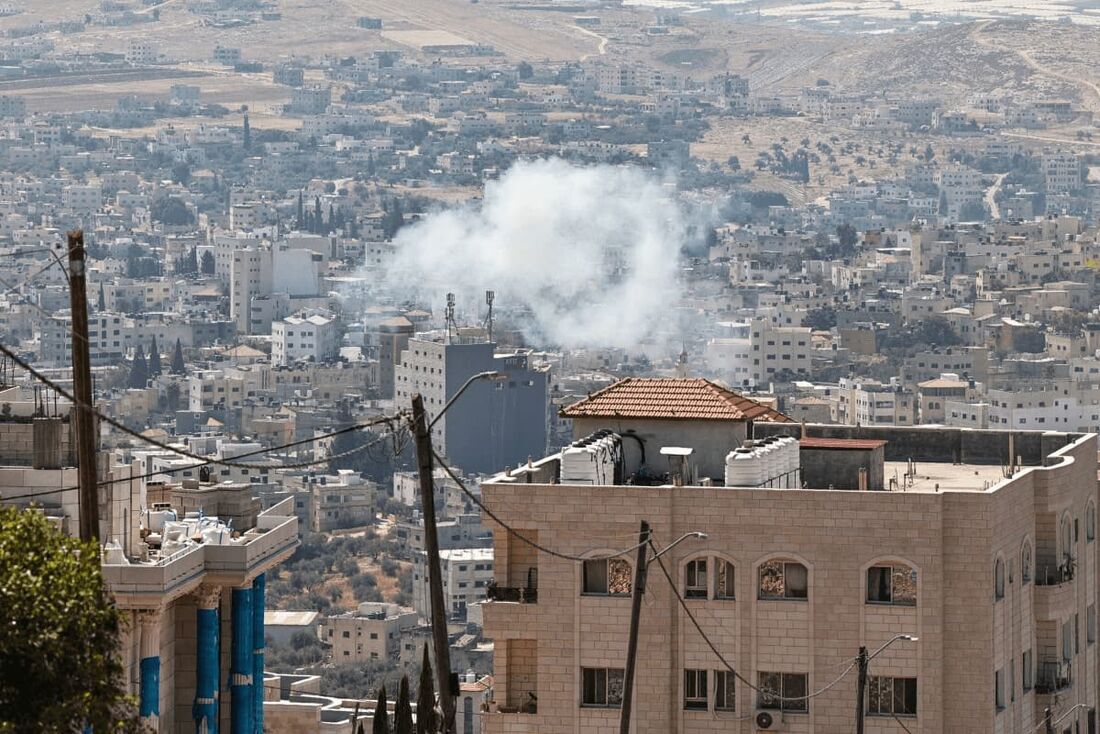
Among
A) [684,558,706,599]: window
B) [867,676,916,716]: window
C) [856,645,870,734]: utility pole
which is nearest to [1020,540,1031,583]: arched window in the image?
[867,676,916,716]: window

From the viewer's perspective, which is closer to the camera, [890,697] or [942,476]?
[890,697]

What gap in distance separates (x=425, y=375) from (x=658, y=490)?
15980 centimetres

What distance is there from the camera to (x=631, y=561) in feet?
110

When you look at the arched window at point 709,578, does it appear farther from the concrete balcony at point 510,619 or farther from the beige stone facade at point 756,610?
the concrete balcony at point 510,619

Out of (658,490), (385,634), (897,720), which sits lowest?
(385,634)

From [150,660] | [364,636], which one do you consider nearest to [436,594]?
[150,660]

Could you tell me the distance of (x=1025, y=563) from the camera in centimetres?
3575

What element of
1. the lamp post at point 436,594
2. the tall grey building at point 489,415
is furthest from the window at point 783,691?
the tall grey building at point 489,415

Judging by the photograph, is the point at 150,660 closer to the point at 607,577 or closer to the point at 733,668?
the point at 607,577

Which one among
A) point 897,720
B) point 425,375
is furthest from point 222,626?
point 425,375

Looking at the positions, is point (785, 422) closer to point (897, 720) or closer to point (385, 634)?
point (897, 720)

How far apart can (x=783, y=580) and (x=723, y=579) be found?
0.60 meters

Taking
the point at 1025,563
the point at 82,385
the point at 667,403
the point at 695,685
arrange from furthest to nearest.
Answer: the point at 667,403 < the point at 1025,563 < the point at 695,685 < the point at 82,385

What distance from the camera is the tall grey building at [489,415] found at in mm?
180625
